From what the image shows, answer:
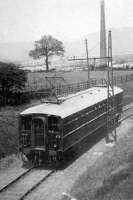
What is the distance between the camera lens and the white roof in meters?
17.2

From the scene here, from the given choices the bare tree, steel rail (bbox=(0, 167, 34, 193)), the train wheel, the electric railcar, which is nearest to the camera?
→ steel rail (bbox=(0, 167, 34, 193))

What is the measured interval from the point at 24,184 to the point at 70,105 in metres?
5.49

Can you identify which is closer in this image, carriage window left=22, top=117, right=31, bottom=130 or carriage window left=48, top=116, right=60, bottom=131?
carriage window left=48, top=116, right=60, bottom=131

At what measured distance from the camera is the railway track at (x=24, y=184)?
1405 centimetres

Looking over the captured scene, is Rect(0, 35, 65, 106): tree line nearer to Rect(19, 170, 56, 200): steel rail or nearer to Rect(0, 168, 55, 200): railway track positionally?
Rect(0, 168, 55, 200): railway track

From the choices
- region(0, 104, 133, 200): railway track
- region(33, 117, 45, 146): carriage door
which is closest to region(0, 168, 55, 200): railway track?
region(0, 104, 133, 200): railway track

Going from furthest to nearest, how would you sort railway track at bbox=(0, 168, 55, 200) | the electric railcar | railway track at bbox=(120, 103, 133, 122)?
1. railway track at bbox=(120, 103, 133, 122)
2. the electric railcar
3. railway track at bbox=(0, 168, 55, 200)

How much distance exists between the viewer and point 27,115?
17406mm

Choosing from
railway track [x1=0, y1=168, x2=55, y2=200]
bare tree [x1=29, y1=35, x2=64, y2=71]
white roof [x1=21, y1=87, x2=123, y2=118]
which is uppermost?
bare tree [x1=29, y1=35, x2=64, y2=71]

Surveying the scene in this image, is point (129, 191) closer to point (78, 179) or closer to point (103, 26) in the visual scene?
point (78, 179)

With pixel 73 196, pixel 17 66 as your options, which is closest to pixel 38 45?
pixel 17 66

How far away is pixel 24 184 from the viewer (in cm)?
1523

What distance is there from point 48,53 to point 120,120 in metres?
43.2

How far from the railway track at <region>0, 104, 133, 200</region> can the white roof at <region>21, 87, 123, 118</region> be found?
299 cm
